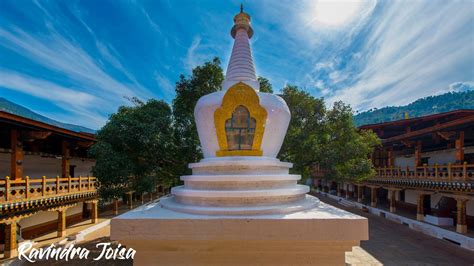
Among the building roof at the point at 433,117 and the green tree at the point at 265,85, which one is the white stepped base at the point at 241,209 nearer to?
the green tree at the point at 265,85

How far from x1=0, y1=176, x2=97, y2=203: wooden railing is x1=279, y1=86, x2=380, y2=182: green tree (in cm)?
1138

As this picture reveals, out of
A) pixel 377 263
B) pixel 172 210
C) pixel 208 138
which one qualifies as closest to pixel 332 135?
pixel 377 263

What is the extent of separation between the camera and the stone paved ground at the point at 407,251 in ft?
40.8

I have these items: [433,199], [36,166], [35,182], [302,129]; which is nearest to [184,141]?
[302,129]

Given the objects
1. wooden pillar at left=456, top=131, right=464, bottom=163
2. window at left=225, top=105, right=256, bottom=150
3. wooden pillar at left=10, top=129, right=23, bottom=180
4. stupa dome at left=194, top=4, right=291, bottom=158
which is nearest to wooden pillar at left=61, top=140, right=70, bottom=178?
wooden pillar at left=10, top=129, right=23, bottom=180

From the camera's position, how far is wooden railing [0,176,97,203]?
11.6m

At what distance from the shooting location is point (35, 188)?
44.0 ft

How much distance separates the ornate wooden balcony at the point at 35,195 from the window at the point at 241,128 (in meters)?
9.28

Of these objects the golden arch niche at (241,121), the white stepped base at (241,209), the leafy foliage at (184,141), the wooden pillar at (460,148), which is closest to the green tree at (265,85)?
the leafy foliage at (184,141)

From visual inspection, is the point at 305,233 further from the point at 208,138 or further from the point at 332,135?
the point at 332,135

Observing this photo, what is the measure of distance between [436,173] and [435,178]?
1.22ft

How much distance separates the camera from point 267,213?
5512 millimetres

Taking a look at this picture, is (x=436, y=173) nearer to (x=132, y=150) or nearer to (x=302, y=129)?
(x=302, y=129)

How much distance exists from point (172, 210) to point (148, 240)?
3.59ft
